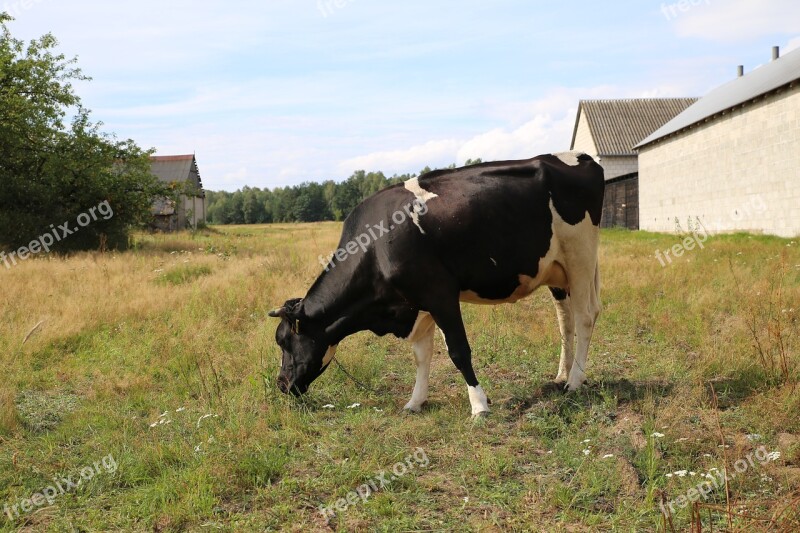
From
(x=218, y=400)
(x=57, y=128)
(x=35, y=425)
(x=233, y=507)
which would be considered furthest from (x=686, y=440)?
(x=57, y=128)

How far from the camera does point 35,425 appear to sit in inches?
224

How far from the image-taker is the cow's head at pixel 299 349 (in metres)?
6.00

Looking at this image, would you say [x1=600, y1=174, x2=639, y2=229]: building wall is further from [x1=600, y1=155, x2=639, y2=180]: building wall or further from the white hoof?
the white hoof

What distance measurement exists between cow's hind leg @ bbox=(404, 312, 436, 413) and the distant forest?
94.6m

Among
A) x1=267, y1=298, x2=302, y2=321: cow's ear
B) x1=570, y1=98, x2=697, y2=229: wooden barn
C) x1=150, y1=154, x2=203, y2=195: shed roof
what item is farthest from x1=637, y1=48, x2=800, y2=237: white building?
x1=150, y1=154, x2=203, y2=195: shed roof

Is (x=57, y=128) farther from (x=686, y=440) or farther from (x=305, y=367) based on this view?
(x=686, y=440)

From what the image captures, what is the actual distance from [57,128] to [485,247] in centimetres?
1786

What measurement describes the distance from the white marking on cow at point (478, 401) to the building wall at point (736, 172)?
52.1 ft

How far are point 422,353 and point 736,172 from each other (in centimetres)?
1896

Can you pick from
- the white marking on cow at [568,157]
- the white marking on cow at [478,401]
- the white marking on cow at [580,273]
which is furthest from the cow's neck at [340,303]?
the white marking on cow at [568,157]

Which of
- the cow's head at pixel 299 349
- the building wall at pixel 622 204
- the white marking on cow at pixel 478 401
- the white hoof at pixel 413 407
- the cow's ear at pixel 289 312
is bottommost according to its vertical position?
the white hoof at pixel 413 407

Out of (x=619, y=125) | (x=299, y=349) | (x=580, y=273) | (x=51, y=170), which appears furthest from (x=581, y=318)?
(x=619, y=125)

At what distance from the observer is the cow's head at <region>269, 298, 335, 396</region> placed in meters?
6.00

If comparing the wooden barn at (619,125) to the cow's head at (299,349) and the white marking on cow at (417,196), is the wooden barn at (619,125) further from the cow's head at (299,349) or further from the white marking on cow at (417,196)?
the cow's head at (299,349)
